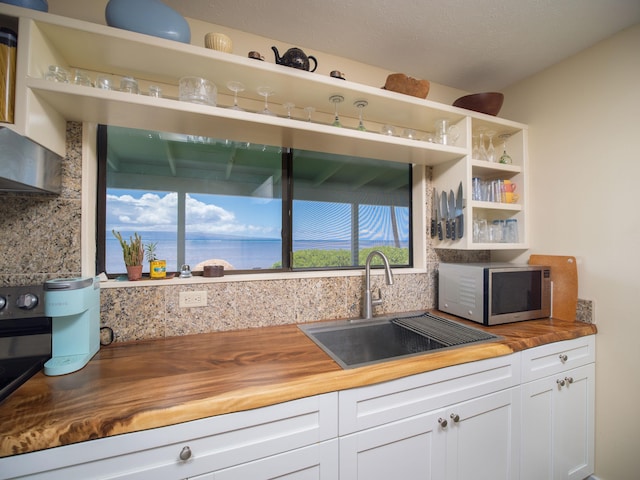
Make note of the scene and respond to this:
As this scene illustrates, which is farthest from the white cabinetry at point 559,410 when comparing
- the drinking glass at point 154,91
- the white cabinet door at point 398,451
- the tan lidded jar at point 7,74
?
the tan lidded jar at point 7,74

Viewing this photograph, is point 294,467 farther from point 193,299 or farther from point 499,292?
point 499,292

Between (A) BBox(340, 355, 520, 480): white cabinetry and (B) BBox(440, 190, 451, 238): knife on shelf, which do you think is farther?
(B) BBox(440, 190, 451, 238): knife on shelf

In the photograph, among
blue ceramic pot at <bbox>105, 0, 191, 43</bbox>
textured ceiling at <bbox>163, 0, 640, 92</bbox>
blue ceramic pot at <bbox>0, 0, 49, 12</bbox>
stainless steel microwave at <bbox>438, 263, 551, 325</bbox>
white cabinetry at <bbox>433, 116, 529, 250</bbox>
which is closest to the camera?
blue ceramic pot at <bbox>0, 0, 49, 12</bbox>

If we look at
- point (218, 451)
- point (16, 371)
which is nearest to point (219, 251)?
point (16, 371)

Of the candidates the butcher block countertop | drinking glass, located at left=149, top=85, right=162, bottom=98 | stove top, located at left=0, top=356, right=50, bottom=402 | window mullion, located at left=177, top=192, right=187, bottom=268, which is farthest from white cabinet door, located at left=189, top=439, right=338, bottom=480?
drinking glass, located at left=149, top=85, right=162, bottom=98

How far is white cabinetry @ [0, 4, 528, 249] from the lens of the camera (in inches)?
36.7

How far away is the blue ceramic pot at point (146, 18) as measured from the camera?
1020mm

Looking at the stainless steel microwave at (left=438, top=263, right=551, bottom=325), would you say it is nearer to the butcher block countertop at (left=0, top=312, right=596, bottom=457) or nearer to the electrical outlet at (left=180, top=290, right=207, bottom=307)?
the butcher block countertop at (left=0, top=312, right=596, bottom=457)

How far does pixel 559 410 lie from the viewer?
1.38 metres

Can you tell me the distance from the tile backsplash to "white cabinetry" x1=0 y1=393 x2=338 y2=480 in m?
0.61

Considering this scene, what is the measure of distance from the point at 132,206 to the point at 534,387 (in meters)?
2.23

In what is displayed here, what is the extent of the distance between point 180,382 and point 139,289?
59 centimetres

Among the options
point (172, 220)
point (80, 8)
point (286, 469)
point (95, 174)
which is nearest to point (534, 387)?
point (286, 469)

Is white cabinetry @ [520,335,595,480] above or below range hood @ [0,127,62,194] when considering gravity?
below
